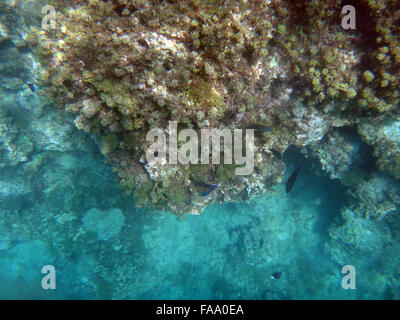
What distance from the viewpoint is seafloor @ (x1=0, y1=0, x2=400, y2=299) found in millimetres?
6738

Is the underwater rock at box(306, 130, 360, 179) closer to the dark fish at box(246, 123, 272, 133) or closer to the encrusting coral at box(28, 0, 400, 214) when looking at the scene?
the encrusting coral at box(28, 0, 400, 214)

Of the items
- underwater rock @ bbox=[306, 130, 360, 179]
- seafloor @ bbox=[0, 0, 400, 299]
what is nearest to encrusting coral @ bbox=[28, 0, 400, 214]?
underwater rock @ bbox=[306, 130, 360, 179]

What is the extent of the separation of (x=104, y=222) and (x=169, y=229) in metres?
2.86

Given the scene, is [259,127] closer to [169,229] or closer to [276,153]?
[276,153]

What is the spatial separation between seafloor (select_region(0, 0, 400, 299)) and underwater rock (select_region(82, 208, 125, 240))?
0.13 feet

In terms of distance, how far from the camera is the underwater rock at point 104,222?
27.5 feet

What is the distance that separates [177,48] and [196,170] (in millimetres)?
2578

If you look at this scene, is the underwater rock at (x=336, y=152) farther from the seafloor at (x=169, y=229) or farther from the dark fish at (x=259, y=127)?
the dark fish at (x=259, y=127)

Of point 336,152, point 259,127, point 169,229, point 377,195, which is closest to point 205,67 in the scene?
point 259,127

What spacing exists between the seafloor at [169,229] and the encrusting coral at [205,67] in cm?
237

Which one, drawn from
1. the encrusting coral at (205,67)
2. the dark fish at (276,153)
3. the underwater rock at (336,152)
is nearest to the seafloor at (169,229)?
the underwater rock at (336,152)

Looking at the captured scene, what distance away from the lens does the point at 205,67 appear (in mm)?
3287
